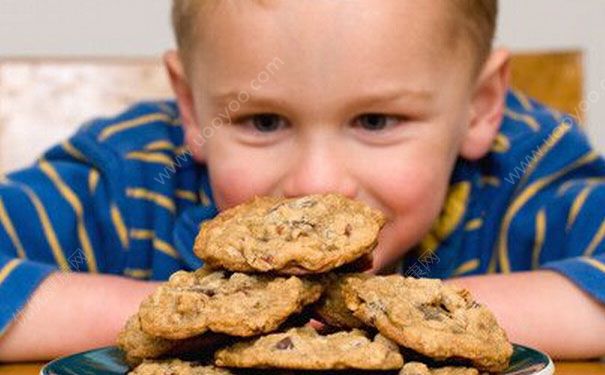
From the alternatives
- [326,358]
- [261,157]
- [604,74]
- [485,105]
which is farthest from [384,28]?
[604,74]

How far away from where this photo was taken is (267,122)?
1.15 metres

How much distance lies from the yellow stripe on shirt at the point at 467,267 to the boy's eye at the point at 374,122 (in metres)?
0.31

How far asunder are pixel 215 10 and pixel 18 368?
429 mm

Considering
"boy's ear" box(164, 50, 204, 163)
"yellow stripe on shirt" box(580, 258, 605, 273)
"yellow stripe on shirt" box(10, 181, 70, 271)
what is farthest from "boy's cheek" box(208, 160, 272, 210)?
"yellow stripe on shirt" box(580, 258, 605, 273)

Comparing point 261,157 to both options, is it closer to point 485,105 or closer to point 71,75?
point 485,105

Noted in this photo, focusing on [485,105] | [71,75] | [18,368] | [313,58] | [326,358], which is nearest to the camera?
[326,358]

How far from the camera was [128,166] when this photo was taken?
1.38 m

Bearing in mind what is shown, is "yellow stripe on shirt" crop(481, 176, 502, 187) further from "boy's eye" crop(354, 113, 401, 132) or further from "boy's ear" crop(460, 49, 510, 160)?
"boy's eye" crop(354, 113, 401, 132)

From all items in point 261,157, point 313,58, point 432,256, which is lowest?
point 432,256

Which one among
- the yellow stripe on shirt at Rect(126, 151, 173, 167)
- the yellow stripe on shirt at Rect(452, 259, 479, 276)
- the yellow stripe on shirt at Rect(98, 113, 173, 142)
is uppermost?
the yellow stripe on shirt at Rect(98, 113, 173, 142)

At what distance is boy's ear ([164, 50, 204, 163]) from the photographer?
1332 mm

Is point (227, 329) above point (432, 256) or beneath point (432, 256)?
above

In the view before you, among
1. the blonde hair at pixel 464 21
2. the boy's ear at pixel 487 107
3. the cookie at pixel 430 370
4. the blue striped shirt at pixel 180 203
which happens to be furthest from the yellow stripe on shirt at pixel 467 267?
the cookie at pixel 430 370

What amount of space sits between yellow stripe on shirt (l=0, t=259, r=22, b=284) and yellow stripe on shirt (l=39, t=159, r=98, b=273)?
11.5 inches
